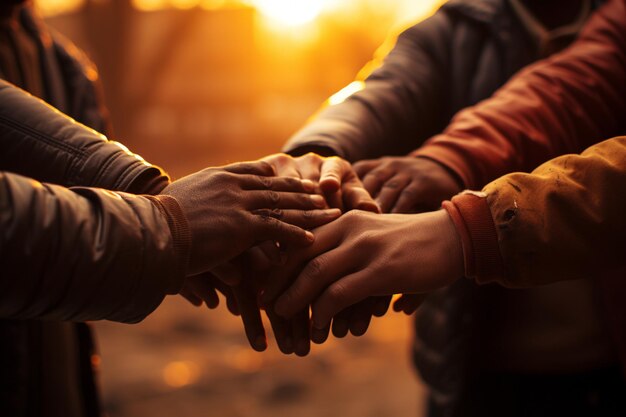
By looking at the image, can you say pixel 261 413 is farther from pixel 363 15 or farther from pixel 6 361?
pixel 363 15

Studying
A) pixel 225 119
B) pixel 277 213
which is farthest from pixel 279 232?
pixel 225 119

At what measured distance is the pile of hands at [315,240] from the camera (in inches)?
47.6

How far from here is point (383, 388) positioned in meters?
3.90

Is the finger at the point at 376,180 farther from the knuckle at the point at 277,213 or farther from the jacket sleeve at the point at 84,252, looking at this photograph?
the jacket sleeve at the point at 84,252

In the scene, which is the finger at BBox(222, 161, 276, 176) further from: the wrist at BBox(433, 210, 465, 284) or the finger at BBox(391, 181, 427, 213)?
the wrist at BBox(433, 210, 465, 284)

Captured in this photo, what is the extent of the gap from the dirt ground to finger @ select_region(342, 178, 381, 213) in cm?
238

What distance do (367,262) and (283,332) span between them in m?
0.28

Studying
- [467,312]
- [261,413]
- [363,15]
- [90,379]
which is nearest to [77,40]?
[363,15]

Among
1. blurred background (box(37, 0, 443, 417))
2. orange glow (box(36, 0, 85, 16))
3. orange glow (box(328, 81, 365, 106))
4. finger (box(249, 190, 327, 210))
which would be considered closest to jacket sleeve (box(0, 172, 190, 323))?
finger (box(249, 190, 327, 210))

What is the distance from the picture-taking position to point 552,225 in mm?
1134

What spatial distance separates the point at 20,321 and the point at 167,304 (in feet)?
12.5

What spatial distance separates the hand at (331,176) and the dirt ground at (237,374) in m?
2.38

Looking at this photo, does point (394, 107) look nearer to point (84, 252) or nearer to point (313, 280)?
point (313, 280)

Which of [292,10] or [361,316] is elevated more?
[361,316]
